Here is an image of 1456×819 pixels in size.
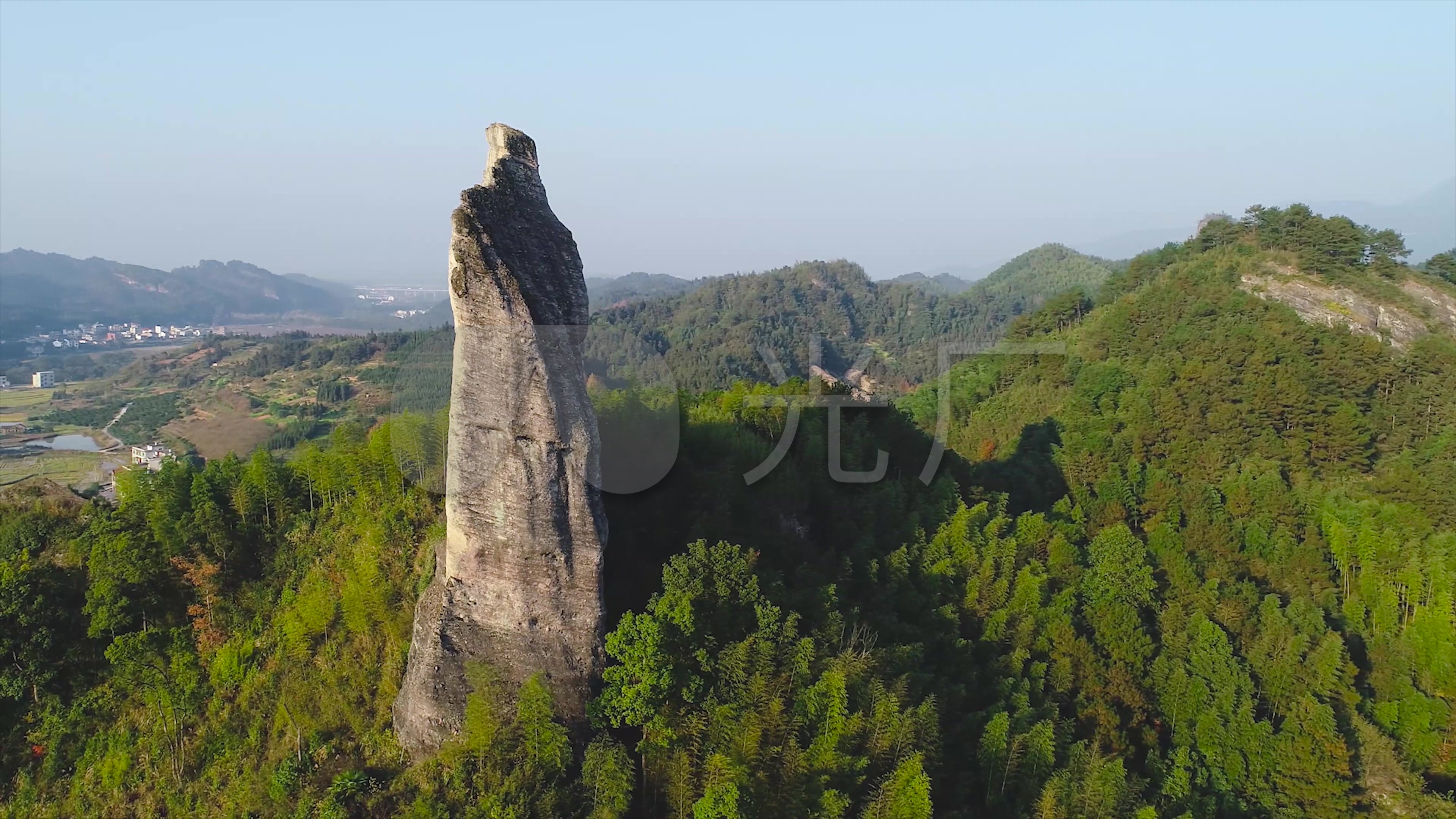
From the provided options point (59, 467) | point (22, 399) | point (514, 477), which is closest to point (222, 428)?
point (59, 467)

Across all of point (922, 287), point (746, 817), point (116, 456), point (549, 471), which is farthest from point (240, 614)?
point (922, 287)

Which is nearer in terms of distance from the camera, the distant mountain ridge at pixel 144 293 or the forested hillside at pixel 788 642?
the forested hillside at pixel 788 642

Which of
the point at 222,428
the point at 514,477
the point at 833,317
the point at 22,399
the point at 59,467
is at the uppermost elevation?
the point at 833,317

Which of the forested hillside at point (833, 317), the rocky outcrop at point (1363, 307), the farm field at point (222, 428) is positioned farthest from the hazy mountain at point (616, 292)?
the rocky outcrop at point (1363, 307)

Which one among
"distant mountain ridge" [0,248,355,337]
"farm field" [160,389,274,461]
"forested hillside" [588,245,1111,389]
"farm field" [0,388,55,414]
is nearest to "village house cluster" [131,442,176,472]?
"farm field" [160,389,274,461]

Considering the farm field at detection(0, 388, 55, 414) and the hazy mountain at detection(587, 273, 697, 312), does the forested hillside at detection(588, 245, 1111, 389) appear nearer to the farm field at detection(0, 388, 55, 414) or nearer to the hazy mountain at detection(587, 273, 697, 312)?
the hazy mountain at detection(587, 273, 697, 312)

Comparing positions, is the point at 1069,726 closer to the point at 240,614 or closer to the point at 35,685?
the point at 240,614

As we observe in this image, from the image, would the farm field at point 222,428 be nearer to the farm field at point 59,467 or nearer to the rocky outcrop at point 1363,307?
the farm field at point 59,467

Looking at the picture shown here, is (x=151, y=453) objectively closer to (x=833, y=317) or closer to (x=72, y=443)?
(x=72, y=443)
